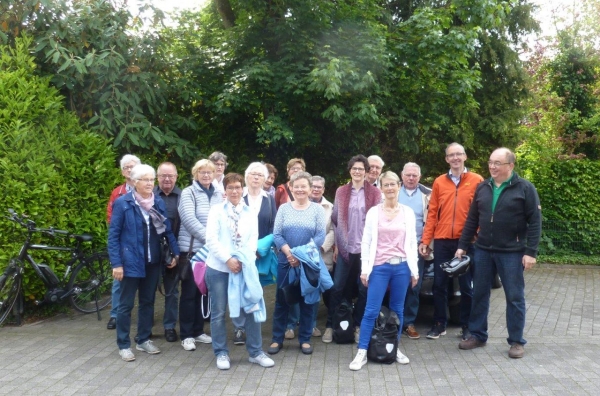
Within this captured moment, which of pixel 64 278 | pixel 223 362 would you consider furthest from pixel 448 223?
pixel 64 278

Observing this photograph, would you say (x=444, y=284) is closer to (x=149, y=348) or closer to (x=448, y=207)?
(x=448, y=207)

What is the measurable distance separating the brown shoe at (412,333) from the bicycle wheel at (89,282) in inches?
150

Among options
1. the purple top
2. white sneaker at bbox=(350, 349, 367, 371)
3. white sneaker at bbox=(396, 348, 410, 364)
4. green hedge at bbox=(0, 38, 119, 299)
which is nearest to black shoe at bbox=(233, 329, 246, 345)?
white sneaker at bbox=(350, 349, 367, 371)

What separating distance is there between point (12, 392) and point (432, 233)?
14.4 ft

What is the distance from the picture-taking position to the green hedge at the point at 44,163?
6762 mm

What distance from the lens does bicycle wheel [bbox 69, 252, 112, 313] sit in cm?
732

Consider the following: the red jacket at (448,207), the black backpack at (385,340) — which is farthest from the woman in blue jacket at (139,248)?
the red jacket at (448,207)

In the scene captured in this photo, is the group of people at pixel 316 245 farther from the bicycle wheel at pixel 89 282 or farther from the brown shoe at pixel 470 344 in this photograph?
the bicycle wheel at pixel 89 282

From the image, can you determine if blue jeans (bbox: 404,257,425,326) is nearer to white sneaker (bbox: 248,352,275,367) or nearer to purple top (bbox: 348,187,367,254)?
purple top (bbox: 348,187,367,254)

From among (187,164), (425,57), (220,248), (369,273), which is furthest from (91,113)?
(425,57)

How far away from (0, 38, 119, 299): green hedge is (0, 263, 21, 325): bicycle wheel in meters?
0.19

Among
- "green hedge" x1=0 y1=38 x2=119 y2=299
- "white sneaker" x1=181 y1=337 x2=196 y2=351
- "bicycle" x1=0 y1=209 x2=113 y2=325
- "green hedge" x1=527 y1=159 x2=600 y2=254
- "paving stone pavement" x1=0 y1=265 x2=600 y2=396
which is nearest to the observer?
"paving stone pavement" x1=0 y1=265 x2=600 y2=396

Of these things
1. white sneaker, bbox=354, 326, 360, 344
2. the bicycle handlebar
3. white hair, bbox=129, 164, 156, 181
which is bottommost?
white sneaker, bbox=354, 326, 360, 344

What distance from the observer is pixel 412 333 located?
255 inches
